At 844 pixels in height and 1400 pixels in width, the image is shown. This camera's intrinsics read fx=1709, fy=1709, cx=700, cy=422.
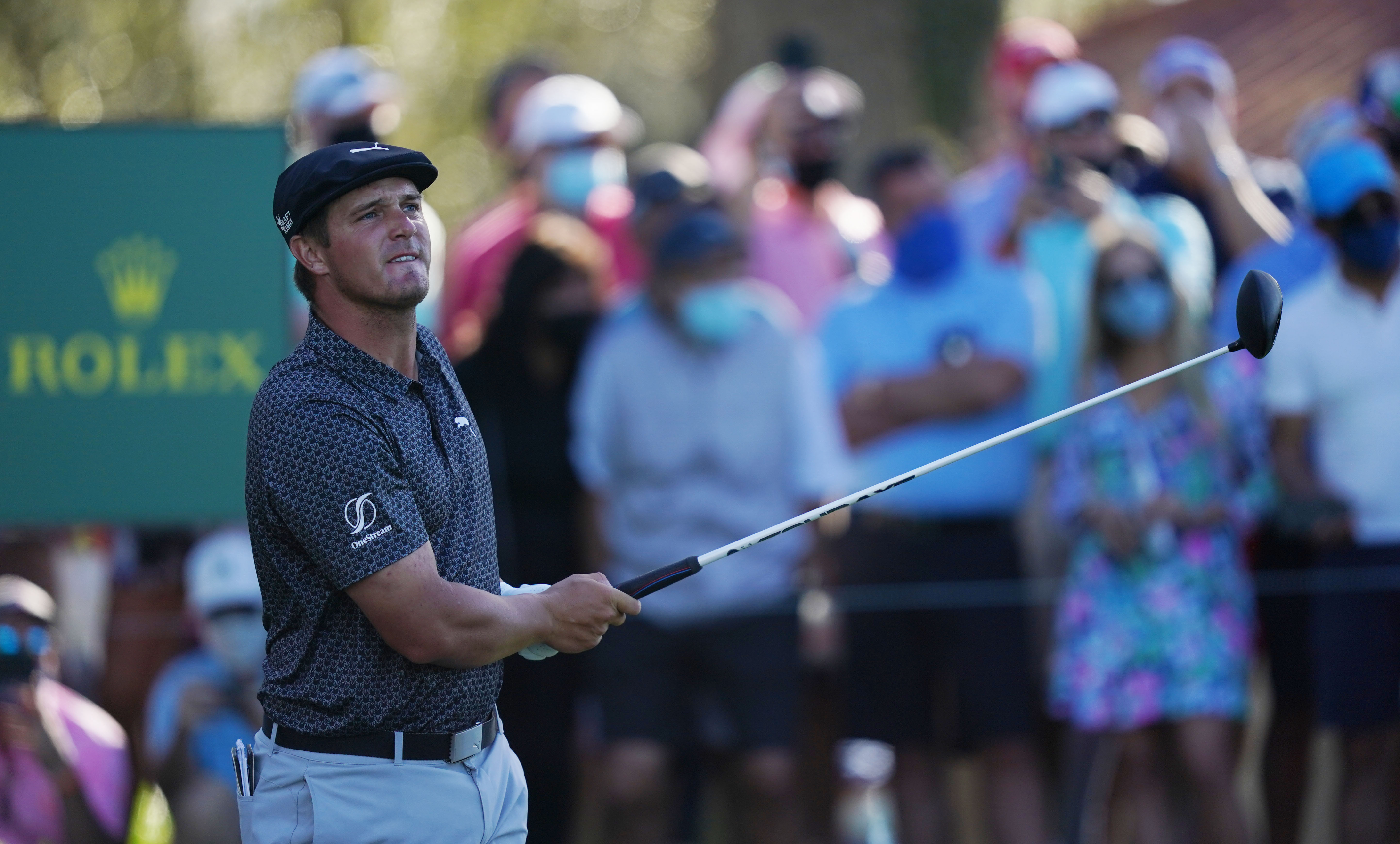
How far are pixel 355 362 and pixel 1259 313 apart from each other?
1895 mm

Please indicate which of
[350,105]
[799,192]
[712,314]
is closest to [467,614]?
[712,314]

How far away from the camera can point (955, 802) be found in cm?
580

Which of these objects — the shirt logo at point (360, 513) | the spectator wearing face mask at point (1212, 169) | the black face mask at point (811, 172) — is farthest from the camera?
the black face mask at point (811, 172)

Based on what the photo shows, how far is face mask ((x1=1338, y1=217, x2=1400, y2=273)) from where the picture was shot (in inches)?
220

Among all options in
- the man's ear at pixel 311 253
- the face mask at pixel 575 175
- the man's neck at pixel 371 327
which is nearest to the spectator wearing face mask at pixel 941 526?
the face mask at pixel 575 175

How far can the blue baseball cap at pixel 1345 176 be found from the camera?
18.2ft

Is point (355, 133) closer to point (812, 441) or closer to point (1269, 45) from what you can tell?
point (812, 441)

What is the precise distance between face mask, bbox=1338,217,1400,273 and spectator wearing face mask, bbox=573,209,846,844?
1.81 m

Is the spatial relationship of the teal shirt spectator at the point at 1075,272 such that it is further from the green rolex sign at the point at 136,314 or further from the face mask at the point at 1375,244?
the green rolex sign at the point at 136,314

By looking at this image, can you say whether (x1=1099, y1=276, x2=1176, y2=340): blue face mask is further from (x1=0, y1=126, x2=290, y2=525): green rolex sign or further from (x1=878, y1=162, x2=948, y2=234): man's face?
(x1=0, y1=126, x2=290, y2=525): green rolex sign

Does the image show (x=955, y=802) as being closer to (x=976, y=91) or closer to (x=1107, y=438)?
(x=1107, y=438)

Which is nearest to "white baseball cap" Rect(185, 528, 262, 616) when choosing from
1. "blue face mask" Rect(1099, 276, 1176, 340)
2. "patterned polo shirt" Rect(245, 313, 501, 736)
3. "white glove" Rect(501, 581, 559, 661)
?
"white glove" Rect(501, 581, 559, 661)

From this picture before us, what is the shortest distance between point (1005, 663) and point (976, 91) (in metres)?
5.53

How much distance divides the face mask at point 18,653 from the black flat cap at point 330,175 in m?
2.32
